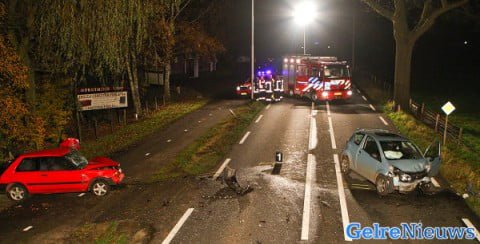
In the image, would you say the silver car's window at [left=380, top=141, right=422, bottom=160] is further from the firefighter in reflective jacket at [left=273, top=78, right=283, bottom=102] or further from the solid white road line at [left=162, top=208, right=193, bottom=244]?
the firefighter in reflective jacket at [left=273, top=78, right=283, bottom=102]

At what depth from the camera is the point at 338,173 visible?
16.4 meters

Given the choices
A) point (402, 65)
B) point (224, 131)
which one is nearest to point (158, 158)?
point (224, 131)

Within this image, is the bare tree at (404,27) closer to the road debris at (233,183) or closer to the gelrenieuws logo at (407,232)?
the road debris at (233,183)

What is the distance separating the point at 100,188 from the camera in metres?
14.6

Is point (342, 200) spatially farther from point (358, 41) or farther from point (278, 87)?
point (358, 41)

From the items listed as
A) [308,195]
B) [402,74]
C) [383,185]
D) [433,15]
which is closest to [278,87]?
[402,74]

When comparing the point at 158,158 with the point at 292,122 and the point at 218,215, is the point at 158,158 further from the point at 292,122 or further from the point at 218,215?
the point at 292,122

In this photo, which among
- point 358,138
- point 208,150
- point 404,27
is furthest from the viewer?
point 404,27

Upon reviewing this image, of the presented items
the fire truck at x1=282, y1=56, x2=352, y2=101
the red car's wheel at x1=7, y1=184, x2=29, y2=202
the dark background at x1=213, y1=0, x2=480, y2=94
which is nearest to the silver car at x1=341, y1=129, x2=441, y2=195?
the red car's wheel at x1=7, y1=184, x2=29, y2=202

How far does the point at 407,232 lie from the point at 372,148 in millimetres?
3905

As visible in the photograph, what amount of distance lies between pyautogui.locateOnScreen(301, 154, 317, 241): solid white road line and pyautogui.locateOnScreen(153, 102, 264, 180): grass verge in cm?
378

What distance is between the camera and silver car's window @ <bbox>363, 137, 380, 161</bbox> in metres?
14.3

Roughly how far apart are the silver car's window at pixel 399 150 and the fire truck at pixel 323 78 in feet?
60.6

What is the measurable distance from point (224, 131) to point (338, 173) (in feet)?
30.5
